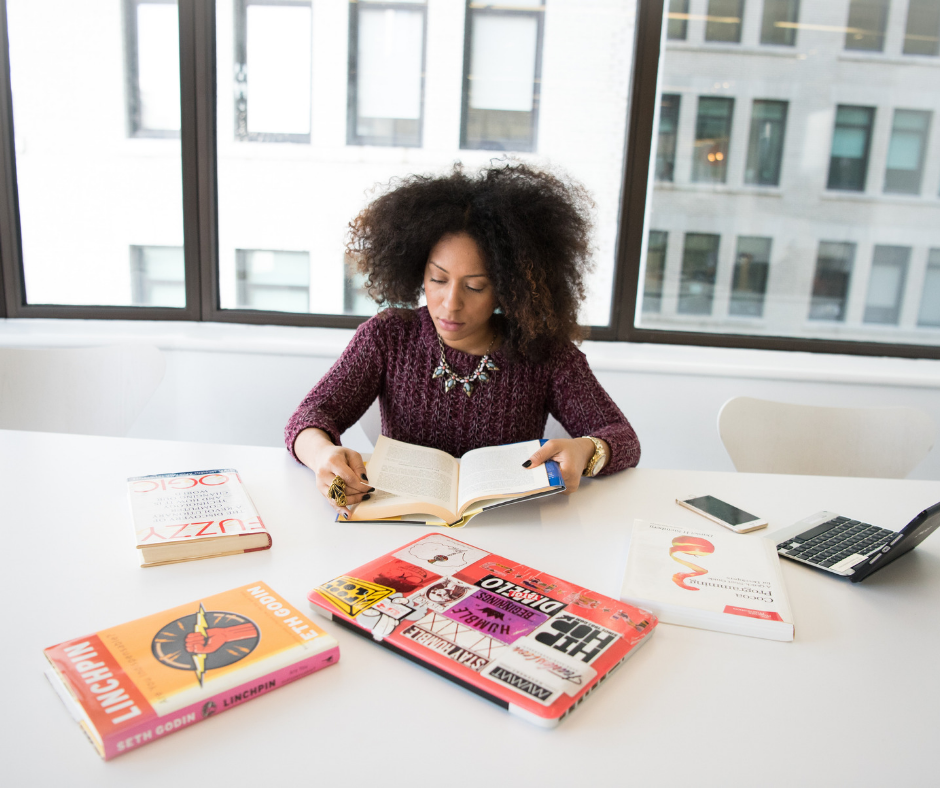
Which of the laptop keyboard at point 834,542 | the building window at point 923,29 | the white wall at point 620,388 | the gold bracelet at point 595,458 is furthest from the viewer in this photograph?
the building window at point 923,29

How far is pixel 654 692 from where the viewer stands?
2.19 ft

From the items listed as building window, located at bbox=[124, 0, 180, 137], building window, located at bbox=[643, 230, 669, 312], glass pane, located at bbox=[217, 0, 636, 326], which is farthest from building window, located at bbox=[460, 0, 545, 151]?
building window, located at bbox=[124, 0, 180, 137]

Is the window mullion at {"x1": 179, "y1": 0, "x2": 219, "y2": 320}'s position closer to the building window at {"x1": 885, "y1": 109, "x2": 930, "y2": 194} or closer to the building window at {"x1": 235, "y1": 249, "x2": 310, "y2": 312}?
the building window at {"x1": 235, "y1": 249, "x2": 310, "y2": 312}

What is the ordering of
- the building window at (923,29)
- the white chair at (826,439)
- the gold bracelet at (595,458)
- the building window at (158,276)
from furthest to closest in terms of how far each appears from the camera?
the building window at (158,276) < the building window at (923,29) < the white chair at (826,439) < the gold bracelet at (595,458)

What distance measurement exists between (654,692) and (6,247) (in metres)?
2.79

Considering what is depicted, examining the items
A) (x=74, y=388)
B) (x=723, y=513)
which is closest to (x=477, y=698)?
(x=723, y=513)

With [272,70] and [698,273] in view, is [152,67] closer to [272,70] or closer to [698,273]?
[272,70]

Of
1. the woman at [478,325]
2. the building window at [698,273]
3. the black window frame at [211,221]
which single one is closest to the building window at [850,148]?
the building window at [698,273]

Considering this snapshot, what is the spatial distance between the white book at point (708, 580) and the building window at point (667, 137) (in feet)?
6.21

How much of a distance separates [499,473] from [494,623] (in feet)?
1.43

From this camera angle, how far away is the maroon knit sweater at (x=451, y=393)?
4.87ft

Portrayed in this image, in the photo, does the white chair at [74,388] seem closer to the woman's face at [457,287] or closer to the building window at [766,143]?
the woman's face at [457,287]

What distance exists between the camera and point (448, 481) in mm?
1176

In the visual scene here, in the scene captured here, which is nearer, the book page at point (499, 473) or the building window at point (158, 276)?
the book page at point (499, 473)
